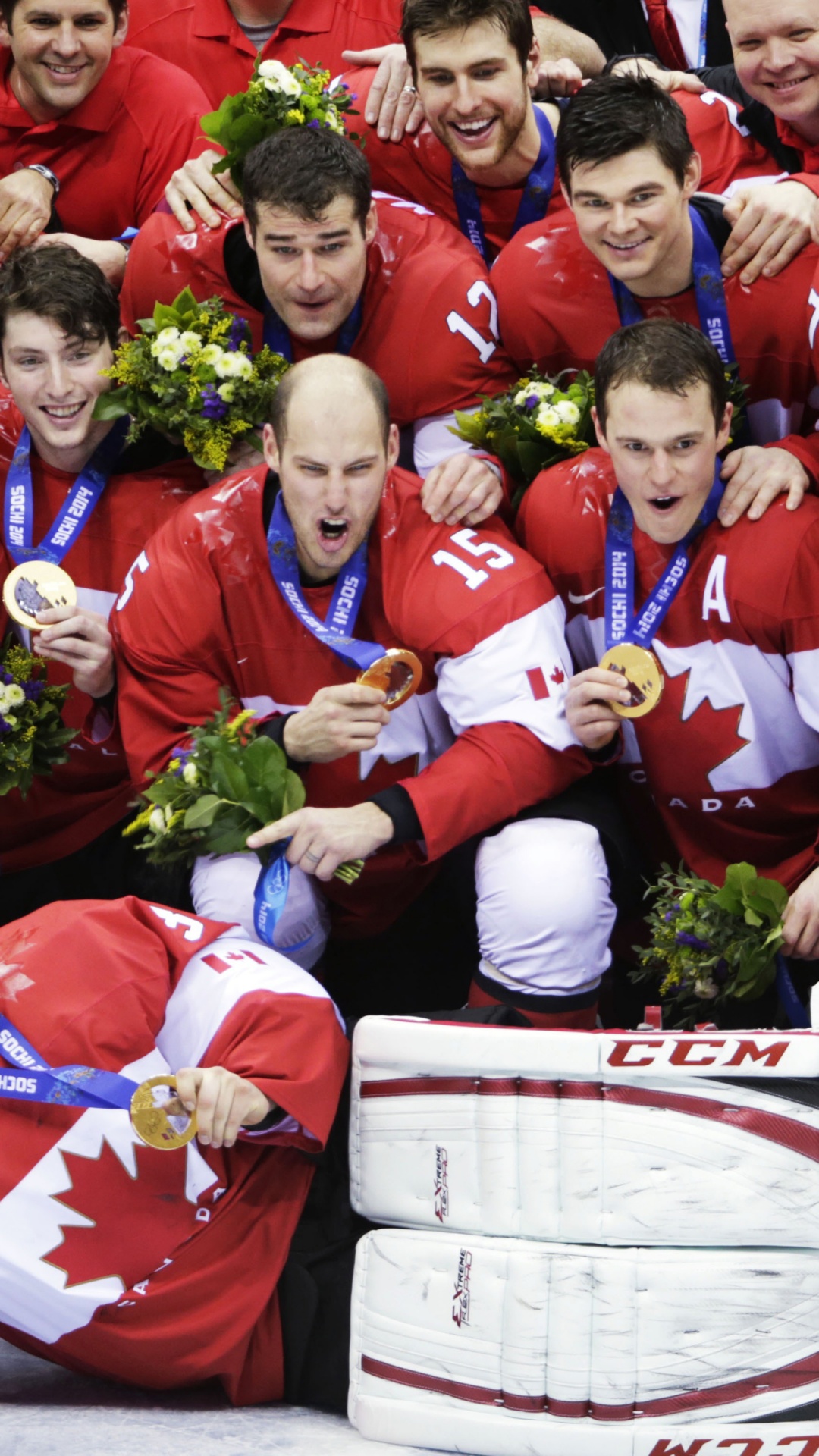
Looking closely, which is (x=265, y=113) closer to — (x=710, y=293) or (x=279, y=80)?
(x=279, y=80)

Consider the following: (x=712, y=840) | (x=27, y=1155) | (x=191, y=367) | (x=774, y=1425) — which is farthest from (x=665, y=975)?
(x=191, y=367)

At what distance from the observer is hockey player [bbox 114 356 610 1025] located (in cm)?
338

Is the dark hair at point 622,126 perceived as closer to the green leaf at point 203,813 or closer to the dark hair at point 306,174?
the dark hair at point 306,174

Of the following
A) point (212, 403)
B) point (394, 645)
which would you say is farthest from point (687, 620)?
point (212, 403)

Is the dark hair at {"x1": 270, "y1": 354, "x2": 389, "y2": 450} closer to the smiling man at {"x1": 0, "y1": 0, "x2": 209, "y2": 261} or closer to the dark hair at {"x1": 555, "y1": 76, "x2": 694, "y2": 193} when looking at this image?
the dark hair at {"x1": 555, "y1": 76, "x2": 694, "y2": 193}

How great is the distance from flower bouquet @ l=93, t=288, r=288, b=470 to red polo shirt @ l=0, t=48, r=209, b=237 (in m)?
0.78

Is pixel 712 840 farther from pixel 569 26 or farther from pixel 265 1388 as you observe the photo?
pixel 569 26

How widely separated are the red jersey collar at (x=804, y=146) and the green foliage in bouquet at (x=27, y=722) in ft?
7.04

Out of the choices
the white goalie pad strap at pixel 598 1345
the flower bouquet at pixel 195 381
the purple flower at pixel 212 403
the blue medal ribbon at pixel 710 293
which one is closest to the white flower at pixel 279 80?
the flower bouquet at pixel 195 381

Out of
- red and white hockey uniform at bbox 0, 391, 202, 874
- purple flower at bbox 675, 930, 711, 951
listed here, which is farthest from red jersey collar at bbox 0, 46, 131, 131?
purple flower at bbox 675, 930, 711, 951

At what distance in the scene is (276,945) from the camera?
3566 mm

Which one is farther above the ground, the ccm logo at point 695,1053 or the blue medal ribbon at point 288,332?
the blue medal ribbon at point 288,332

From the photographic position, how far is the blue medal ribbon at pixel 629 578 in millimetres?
3467

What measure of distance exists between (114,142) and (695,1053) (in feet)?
9.82
